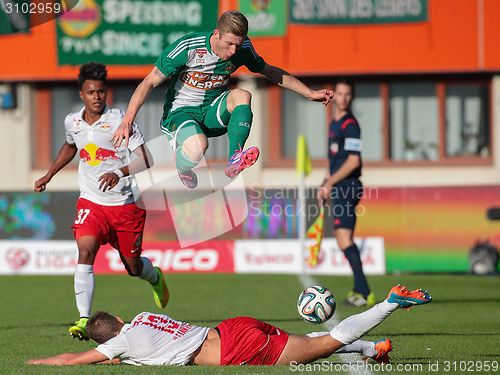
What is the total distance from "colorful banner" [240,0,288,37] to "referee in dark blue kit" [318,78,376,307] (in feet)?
33.2

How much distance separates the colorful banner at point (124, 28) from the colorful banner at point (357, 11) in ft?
7.03

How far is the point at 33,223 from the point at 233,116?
1141 cm

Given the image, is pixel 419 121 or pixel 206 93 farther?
pixel 419 121

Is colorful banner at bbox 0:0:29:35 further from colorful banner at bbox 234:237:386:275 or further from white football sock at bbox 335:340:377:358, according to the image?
white football sock at bbox 335:340:377:358

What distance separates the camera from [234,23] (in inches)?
363

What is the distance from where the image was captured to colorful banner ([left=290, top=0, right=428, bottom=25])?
923 inches

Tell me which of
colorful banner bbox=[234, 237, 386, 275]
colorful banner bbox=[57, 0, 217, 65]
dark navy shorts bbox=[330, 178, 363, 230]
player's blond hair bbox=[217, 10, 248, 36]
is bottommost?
colorful banner bbox=[234, 237, 386, 275]

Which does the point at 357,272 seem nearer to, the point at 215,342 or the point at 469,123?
the point at 215,342

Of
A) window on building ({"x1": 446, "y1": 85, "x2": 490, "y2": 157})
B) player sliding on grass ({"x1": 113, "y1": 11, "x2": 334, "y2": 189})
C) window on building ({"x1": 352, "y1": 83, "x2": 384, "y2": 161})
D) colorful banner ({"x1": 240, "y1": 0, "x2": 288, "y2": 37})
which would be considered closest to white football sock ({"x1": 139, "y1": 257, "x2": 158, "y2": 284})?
player sliding on grass ({"x1": 113, "y1": 11, "x2": 334, "y2": 189})

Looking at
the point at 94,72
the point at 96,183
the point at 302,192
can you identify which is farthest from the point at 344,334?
the point at 302,192

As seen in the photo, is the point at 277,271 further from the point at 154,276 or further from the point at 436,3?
the point at 154,276

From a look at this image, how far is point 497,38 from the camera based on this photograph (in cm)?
2345

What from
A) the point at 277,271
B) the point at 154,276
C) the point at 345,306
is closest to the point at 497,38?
the point at 277,271

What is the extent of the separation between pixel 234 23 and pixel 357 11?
14.6 metres
